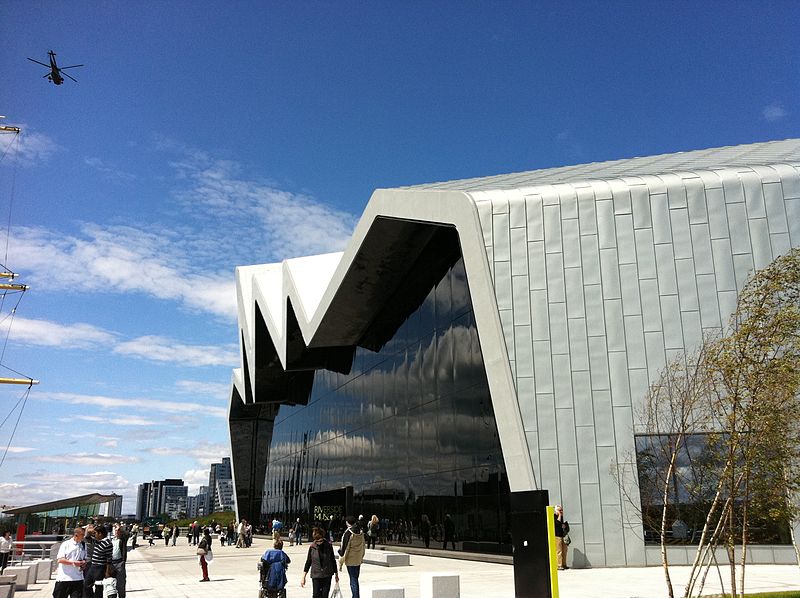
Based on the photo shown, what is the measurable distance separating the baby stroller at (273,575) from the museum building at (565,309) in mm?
8322

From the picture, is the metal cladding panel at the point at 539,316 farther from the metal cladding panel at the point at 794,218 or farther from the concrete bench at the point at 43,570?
the concrete bench at the point at 43,570

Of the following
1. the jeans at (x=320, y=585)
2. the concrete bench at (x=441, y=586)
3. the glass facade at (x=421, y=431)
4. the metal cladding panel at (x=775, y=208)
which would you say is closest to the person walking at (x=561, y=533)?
the glass facade at (x=421, y=431)

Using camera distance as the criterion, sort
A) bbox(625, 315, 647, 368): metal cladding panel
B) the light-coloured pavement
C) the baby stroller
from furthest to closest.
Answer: bbox(625, 315, 647, 368): metal cladding panel < the light-coloured pavement < the baby stroller

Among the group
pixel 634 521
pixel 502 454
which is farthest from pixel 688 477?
pixel 502 454

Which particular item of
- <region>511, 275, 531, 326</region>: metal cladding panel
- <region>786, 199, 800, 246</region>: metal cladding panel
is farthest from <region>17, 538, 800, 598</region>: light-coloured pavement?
<region>786, 199, 800, 246</region>: metal cladding panel

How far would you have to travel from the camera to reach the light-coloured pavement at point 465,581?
500 inches

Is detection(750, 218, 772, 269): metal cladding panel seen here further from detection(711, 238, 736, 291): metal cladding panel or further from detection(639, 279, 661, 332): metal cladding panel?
detection(639, 279, 661, 332): metal cladding panel

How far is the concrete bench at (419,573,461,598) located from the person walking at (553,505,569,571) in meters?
4.43

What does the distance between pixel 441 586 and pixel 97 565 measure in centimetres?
585

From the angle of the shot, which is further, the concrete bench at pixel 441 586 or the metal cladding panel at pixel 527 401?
the metal cladding panel at pixel 527 401

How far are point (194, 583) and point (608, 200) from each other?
605 inches

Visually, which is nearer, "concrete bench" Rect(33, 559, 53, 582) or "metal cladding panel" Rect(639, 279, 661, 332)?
"metal cladding panel" Rect(639, 279, 661, 332)

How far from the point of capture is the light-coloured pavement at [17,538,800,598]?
12703mm

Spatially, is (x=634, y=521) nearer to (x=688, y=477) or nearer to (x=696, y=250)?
(x=688, y=477)
